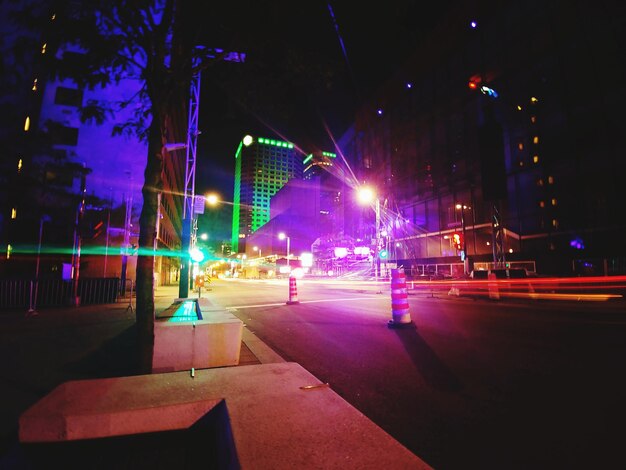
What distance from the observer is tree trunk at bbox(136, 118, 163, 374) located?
14.2 ft

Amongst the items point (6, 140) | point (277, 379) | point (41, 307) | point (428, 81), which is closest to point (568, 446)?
point (277, 379)

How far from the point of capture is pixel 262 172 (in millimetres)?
146125

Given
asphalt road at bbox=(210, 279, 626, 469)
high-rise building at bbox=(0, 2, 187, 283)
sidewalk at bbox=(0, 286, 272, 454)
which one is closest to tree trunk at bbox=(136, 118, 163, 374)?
sidewalk at bbox=(0, 286, 272, 454)

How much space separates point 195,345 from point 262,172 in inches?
5747

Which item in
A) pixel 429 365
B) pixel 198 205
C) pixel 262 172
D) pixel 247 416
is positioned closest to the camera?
pixel 247 416

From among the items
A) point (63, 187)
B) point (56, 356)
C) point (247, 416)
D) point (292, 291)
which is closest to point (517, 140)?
point (292, 291)

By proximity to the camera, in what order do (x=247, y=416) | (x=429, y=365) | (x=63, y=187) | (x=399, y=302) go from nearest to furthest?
(x=247, y=416), (x=429, y=365), (x=399, y=302), (x=63, y=187)

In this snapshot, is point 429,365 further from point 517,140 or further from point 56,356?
point 517,140

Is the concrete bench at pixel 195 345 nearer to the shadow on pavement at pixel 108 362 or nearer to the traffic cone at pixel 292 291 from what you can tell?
the shadow on pavement at pixel 108 362

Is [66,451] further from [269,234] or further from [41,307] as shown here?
[269,234]

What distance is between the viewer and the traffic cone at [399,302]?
7.86 metres

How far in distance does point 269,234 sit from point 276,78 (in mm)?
122604

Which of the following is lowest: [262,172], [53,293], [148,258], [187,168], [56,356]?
[56,356]

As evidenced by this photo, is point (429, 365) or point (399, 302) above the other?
point (399, 302)
